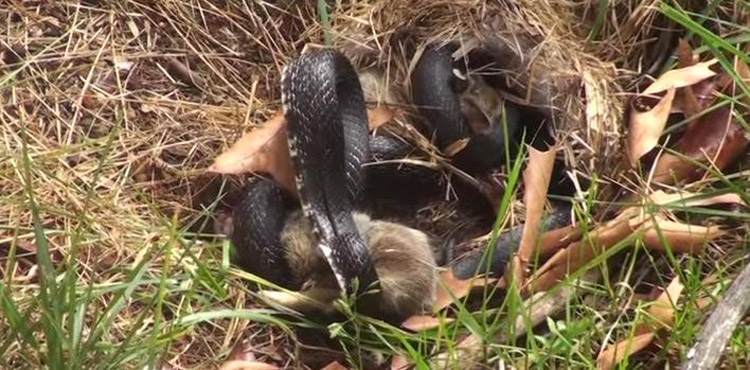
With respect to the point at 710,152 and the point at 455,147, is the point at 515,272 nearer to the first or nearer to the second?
the point at 455,147

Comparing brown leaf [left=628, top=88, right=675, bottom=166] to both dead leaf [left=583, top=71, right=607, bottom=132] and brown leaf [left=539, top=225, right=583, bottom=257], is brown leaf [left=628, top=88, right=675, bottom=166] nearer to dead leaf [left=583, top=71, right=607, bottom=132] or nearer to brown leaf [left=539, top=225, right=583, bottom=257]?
dead leaf [left=583, top=71, right=607, bottom=132]

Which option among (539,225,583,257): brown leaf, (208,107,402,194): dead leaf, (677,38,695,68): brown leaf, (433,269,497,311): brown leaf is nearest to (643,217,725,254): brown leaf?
(539,225,583,257): brown leaf

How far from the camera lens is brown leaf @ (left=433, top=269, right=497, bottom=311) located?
2.85 m

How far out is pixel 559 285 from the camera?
276 cm

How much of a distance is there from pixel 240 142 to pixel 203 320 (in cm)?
65

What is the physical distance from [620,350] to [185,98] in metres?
1.57

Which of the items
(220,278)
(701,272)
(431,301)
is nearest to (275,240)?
(220,278)

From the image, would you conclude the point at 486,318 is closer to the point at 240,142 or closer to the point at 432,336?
the point at 432,336

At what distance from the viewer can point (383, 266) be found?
2.96 metres

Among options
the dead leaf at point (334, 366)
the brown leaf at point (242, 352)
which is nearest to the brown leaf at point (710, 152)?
the dead leaf at point (334, 366)

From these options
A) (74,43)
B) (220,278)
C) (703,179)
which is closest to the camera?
(220,278)

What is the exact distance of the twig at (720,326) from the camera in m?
2.42

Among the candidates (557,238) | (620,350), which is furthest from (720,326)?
(557,238)

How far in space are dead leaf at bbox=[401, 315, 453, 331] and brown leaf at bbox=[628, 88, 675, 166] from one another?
768 mm
